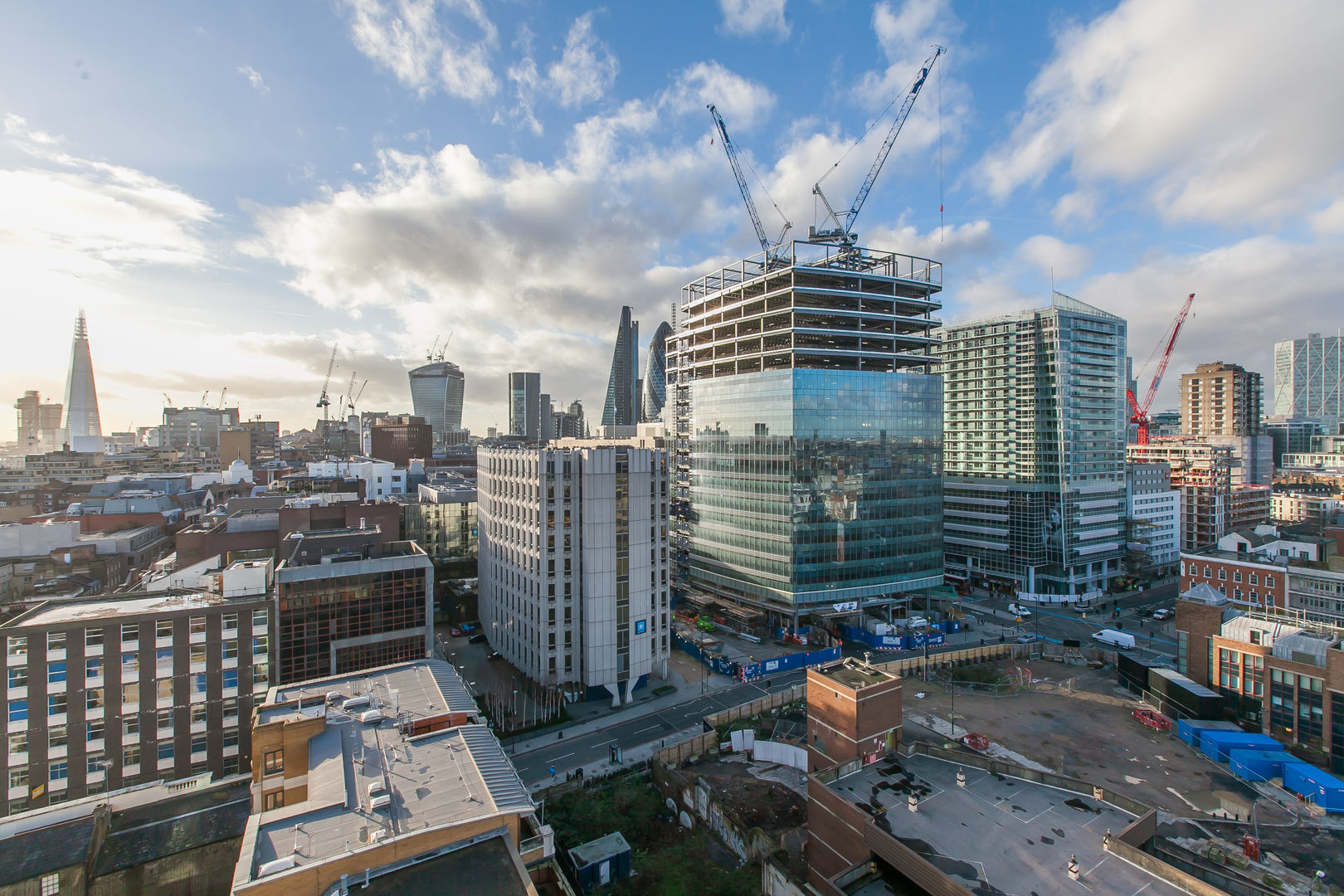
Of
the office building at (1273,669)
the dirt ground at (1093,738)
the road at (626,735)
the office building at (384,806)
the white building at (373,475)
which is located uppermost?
the white building at (373,475)

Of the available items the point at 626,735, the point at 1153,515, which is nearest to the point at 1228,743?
the point at 626,735

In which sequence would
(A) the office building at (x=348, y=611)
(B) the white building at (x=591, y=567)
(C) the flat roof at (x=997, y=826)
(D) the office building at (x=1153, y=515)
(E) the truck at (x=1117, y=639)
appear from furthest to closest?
(D) the office building at (x=1153, y=515) < (E) the truck at (x=1117, y=639) < (B) the white building at (x=591, y=567) < (A) the office building at (x=348, y=611) < (C) the flat roof at (x=997, y=826)

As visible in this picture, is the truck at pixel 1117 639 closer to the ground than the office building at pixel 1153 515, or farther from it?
closer to the ground

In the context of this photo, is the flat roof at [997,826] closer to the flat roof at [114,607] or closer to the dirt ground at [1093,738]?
the dirt ground at [1093,738]

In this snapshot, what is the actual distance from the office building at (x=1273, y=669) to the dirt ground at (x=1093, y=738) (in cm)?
765

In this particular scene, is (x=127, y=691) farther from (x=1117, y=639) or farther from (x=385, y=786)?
(x=1117, y=639)

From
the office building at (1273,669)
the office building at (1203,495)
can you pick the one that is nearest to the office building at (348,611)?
the office building at (1273,669)

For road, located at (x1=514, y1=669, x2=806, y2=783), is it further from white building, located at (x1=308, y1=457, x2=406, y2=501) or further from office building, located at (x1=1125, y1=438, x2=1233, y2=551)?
office building, located at (x1=1125, y1=438, x2=1233, y2=551)

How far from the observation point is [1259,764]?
45.2m

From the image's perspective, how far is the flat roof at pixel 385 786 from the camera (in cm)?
2086

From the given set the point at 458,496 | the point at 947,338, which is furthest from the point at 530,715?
the point at 947,338

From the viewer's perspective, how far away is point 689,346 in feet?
328

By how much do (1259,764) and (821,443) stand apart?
46.6 m

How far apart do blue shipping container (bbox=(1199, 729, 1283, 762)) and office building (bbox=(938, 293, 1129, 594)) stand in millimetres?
51485
